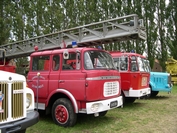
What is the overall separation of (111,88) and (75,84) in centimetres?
110

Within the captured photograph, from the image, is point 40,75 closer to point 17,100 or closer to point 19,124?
point 17,100

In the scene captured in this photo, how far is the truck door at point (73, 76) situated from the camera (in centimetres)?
522

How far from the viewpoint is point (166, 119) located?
6.45 metres

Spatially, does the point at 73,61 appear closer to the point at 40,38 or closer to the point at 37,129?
the point at 37,129

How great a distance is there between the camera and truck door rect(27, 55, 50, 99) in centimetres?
604

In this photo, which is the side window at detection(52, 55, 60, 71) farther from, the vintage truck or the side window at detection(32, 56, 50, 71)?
the vintage truck

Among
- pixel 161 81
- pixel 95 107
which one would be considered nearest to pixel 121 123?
pixel 95 107

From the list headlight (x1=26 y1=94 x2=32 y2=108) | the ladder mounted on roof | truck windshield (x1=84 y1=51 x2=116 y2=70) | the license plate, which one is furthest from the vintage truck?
the ladder mounted on roof

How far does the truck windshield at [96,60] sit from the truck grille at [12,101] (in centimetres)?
217

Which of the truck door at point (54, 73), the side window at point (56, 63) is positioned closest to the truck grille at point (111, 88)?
→ the truck door at point (54, 73)

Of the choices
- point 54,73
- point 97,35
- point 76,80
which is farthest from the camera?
point 97,35

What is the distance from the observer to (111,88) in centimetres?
573

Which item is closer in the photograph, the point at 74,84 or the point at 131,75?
the point at 74,84

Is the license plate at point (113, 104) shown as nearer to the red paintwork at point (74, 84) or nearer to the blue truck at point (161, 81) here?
the red paintwork at point (74, 84)
